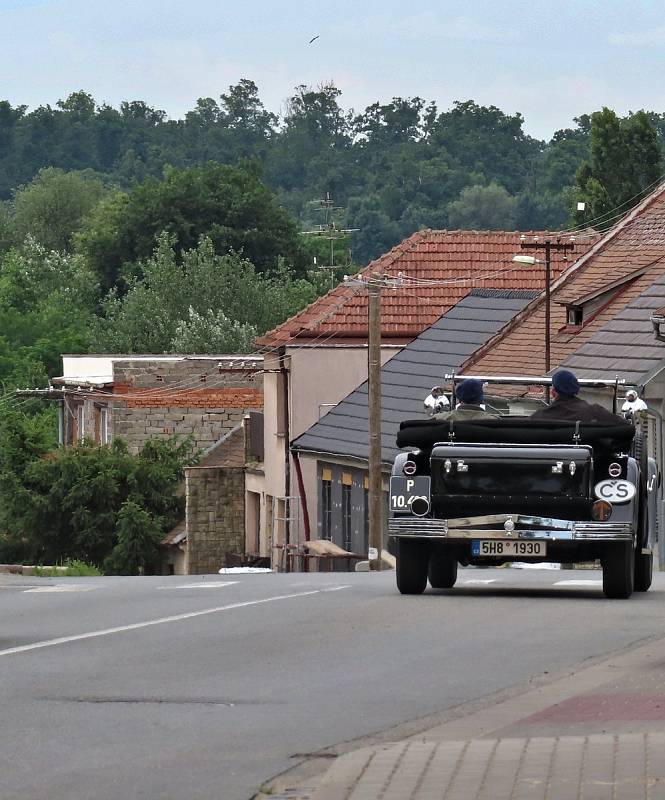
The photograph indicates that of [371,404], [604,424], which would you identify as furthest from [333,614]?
[371,404]

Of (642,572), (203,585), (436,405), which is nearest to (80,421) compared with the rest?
(203,585)

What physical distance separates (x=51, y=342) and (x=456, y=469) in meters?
85.9

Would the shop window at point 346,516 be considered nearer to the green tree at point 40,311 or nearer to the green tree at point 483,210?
the green tree at point 40,311

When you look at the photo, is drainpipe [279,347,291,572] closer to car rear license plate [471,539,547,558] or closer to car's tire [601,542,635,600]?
car's tire [601,542,635,600]

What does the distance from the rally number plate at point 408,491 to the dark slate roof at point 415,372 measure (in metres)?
30.2

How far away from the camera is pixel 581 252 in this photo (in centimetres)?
5719

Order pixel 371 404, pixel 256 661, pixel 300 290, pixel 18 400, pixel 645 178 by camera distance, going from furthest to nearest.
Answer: pixel 300 290 → pixel 645 178 → pixel 18 400 → pixel 371 404 → pixel 256 661

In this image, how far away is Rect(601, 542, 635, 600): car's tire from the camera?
685 inches

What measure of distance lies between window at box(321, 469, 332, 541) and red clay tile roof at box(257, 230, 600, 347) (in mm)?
4560

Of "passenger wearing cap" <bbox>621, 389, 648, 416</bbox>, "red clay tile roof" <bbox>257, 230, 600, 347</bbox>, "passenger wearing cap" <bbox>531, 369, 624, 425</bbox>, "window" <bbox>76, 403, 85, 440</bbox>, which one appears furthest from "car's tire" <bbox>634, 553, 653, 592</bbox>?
"window" <bbox>76, 403, 85, 440</bbox>

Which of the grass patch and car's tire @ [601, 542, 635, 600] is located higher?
car's tire @ [601, 542, 635, 600]

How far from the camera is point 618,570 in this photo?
57.8ft

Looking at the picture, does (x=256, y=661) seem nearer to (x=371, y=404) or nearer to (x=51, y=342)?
(x=371, y=404)

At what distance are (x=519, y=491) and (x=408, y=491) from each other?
0.87 metres
